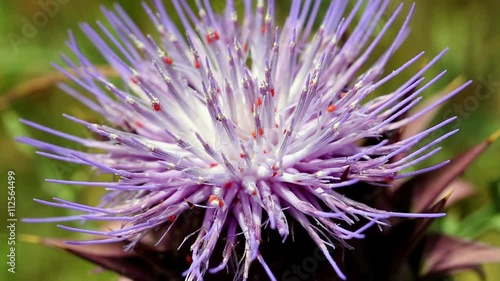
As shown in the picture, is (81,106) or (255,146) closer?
(255,146)

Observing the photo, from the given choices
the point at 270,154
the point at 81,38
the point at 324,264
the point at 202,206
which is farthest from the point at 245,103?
the point at 81,38

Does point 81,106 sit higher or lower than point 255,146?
higher

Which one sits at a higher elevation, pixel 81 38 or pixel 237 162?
pixel 81 38

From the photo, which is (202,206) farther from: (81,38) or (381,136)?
(81,38)

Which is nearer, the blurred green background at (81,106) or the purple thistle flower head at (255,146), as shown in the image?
the purple thistle flower head at (255,146)
